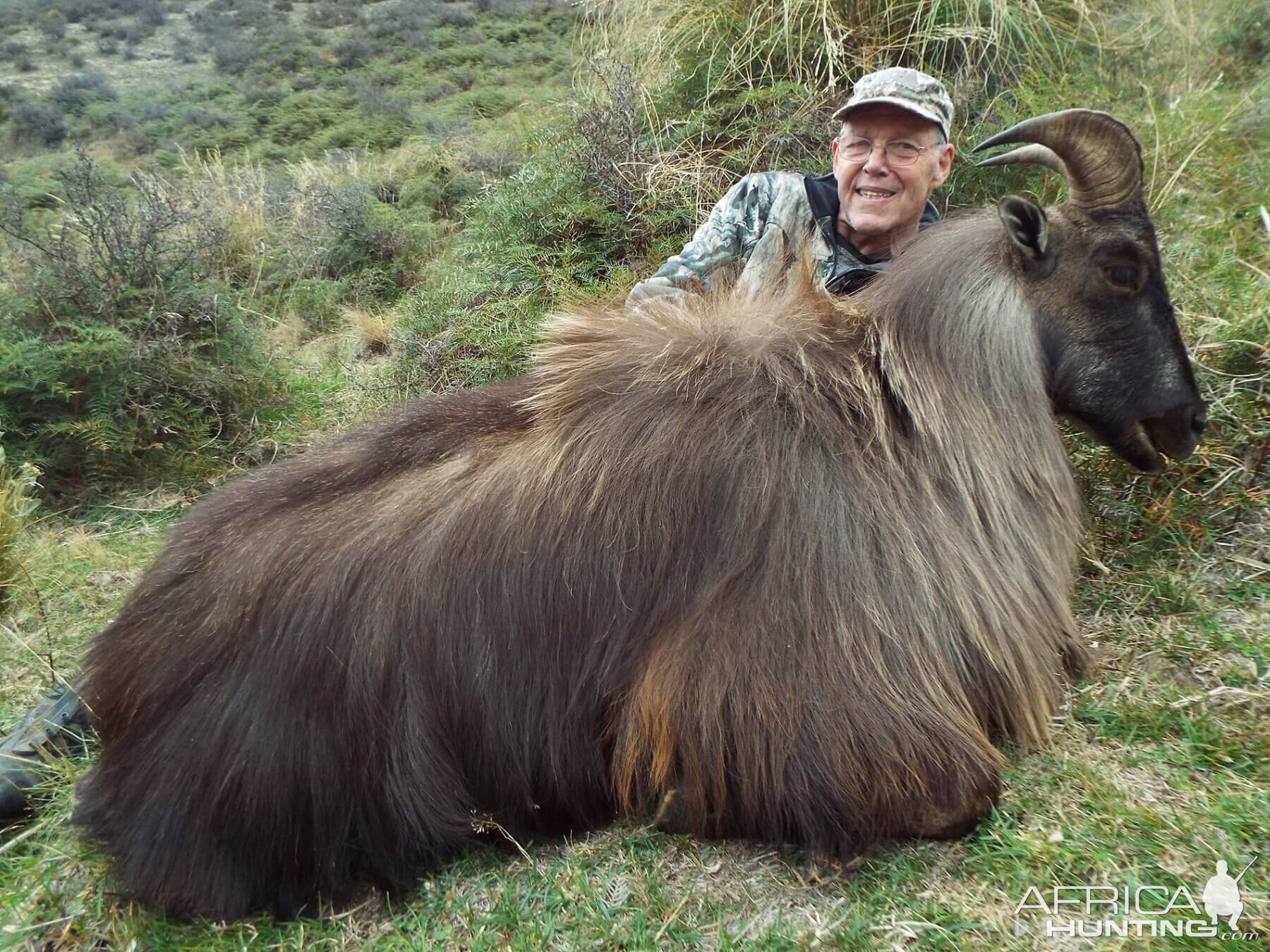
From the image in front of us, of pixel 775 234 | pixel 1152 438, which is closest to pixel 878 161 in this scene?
pixel 775 234

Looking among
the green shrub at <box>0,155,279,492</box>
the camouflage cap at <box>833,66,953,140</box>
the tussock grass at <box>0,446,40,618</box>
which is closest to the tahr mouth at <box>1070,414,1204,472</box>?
the camouflage cap at <box>833,66,953,140</box>

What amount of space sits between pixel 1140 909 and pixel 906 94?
344 cm

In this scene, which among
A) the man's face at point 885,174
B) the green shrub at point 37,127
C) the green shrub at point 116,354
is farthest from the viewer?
the green shrub at point 37,127

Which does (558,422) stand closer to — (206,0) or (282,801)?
(282,801)

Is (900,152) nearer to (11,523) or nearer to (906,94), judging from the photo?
(906,94)

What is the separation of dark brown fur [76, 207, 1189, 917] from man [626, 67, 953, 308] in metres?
0.94

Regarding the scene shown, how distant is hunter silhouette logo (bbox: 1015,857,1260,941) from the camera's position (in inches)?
90.7

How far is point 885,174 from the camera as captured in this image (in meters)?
4.34

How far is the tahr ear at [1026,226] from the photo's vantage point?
323cm

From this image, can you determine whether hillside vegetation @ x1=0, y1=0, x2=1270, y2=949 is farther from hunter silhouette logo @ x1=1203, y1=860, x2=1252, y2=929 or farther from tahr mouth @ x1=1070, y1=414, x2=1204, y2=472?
tahr mouth @ x1=1070, y1=414, x2=1204, y2=472

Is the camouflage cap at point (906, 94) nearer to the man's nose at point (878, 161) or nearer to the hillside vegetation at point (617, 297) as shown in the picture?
the man's nose at point (878, 161)

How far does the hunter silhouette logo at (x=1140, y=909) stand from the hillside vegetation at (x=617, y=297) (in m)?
0.04

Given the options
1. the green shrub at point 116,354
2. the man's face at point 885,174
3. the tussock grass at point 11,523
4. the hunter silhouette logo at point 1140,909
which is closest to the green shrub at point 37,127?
the green shrub at point 116,354

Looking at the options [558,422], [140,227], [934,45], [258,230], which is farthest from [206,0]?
[558,422]
